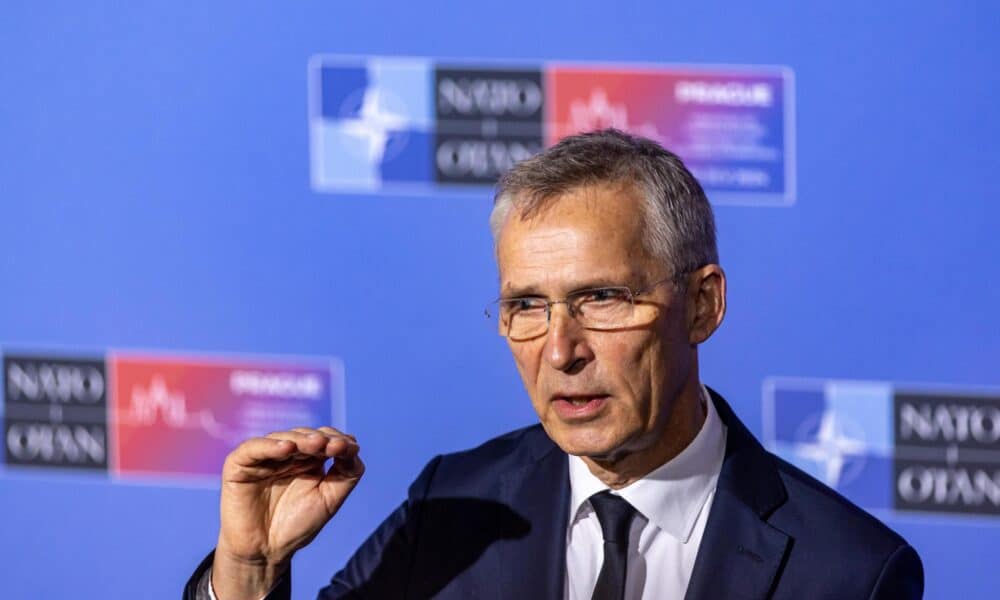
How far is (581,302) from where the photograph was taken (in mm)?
1533

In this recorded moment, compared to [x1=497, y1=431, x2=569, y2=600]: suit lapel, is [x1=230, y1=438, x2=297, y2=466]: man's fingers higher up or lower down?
higher up

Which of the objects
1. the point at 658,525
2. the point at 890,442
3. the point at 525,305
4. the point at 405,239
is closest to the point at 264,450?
the point at 525,305

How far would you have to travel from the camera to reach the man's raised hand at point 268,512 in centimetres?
159

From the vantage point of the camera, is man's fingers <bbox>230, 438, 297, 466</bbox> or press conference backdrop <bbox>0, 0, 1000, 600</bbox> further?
press conference backdrop <bbox>0, 0, 1000, 600</bbox>

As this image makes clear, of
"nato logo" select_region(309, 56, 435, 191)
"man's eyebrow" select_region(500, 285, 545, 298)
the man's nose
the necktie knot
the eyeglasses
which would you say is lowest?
the necktie knot

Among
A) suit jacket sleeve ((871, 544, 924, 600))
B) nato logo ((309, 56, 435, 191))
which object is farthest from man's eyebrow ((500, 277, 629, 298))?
nato logo ((309, 56, 435, 191))

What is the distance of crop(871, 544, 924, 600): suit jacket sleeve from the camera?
5.08 feet

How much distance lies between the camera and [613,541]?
163 cm

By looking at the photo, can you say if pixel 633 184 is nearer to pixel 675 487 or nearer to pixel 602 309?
pixel 602 309

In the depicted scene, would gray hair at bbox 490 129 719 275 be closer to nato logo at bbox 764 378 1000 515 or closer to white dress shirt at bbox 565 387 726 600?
white dress shirt at bbox 565 387 726 600

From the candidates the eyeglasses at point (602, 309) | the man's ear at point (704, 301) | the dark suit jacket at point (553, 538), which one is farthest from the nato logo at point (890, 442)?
the eyeglasses at point (602, 309)

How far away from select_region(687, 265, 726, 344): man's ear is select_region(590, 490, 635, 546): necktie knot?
20cm

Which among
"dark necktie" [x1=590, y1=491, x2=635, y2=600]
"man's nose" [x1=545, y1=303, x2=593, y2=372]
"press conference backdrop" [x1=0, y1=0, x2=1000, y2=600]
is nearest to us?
"man's nose" [x1=545, y1=303, x2=593, y2=372]

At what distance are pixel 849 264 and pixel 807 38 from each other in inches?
16.4
